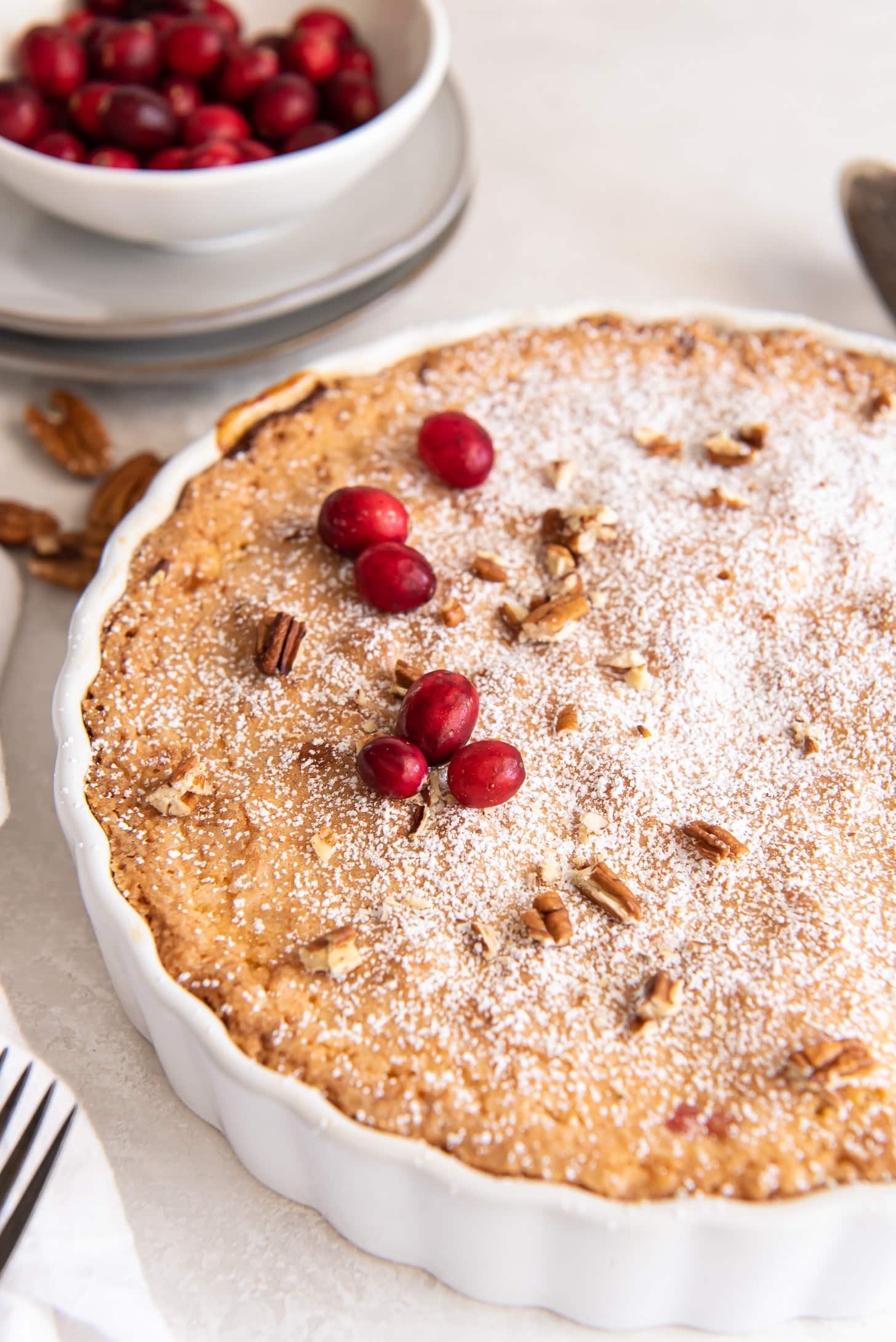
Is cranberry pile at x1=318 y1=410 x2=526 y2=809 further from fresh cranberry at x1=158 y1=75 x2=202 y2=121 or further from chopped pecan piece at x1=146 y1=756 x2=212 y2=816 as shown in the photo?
fresh cranberry at x1=158 y1=75 x2=202 y2=121

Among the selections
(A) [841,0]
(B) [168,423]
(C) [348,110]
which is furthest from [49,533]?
(A) [841,0]

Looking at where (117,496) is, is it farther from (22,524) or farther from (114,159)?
(114,159)

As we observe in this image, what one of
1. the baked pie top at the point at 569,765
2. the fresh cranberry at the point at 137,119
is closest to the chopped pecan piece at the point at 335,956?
the baked pie top at the point at 569,765

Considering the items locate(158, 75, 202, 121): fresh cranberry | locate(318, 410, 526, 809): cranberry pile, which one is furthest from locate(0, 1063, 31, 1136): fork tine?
locate(158, 75, 202, 121): fresh cranberry

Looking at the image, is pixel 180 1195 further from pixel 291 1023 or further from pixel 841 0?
pixel 841 0

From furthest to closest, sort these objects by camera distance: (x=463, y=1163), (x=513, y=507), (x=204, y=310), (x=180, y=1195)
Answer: (x=204, y=310) → (x=513, y=507) → (x=180, y=1195) → (x=463, y=1163)

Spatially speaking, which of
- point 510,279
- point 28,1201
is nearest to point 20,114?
point 510,279
